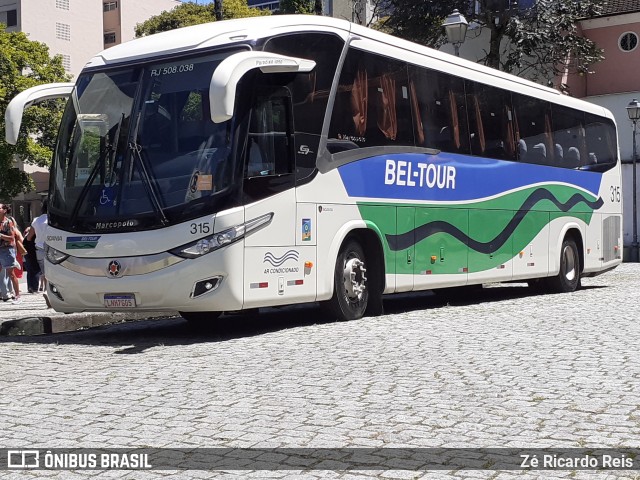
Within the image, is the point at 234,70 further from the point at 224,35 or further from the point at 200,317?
the point at 200,317

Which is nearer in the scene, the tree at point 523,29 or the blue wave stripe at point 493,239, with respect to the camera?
the blue wave stripe at point 493,239

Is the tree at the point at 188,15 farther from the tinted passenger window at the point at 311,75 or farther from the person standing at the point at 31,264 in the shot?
the tinted passenger window at the point at 311,75

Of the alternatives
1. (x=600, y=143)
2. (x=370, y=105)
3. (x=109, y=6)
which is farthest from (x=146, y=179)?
(x=109, y=6)

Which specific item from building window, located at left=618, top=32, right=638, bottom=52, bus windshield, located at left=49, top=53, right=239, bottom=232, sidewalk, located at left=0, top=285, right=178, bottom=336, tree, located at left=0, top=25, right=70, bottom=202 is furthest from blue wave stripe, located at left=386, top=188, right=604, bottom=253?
tree, located at left=0, top=25, right=70, bottom=202

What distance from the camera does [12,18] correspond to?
76.2 metres

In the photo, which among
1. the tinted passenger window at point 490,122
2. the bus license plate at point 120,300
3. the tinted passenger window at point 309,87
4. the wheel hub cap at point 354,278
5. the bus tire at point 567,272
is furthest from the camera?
the bus tire at point 567,272

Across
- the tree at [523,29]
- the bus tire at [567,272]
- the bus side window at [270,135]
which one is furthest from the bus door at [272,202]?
the tree at [523,29]

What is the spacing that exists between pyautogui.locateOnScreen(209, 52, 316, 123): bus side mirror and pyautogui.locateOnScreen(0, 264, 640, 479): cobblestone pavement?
7.76 ft

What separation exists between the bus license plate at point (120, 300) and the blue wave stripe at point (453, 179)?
3.19m

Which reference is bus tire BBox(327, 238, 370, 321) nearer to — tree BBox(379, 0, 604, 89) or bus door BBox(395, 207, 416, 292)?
bus door BBox(395, 207, 416, 292)

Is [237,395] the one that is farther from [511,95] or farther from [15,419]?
[511,95]

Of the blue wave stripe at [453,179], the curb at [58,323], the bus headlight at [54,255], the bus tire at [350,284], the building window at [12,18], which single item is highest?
the building window at [12,18]

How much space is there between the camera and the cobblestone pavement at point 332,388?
20.0 feet

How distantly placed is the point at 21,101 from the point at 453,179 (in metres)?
6.67
